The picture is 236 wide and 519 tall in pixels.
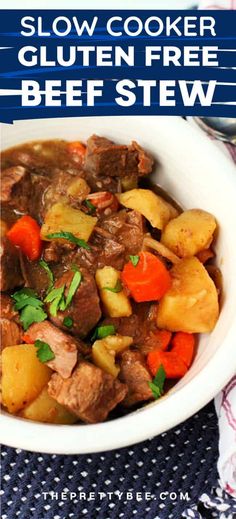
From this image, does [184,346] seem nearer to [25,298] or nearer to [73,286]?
[73,286]

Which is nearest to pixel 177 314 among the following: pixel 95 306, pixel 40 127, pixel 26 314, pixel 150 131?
pixel 95 306

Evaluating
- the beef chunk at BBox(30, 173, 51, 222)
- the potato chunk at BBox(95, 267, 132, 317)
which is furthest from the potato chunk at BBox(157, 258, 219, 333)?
the beef chunk at BBox(30, 173, 51, 222)

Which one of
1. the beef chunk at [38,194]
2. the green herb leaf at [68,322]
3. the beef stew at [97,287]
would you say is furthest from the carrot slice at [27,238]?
the green herb leaf at [68,322]

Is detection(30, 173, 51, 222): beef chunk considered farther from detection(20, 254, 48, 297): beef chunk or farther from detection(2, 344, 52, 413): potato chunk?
detection(2, 344, 52, 413): potato chunk

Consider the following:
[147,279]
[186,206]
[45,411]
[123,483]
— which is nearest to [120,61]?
[186,206]

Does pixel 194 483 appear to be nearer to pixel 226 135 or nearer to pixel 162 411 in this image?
pixel 162 411

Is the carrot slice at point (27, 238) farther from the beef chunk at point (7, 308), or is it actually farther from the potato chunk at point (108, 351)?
the potato chunk at point (108, 351)
